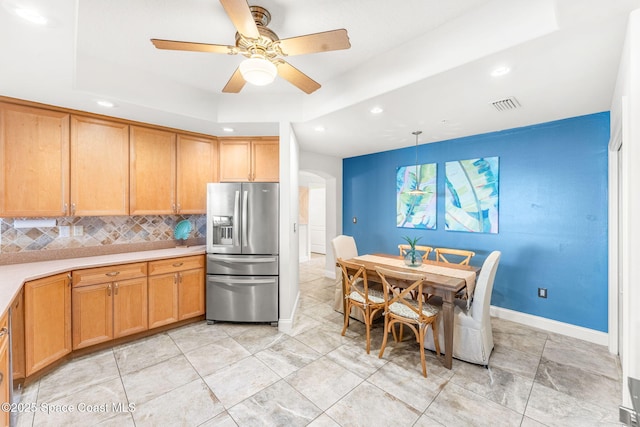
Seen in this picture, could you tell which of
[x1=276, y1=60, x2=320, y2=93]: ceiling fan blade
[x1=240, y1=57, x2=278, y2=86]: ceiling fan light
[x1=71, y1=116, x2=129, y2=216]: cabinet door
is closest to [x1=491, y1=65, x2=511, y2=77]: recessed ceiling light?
[x1=276, y1=60, x2=320, y2=93]: ceiling fan blade

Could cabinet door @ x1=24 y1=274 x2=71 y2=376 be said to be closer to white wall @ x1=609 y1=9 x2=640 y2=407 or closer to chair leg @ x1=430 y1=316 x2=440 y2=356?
chair leg @ x1=430 y1=316 x2=440 y2=356

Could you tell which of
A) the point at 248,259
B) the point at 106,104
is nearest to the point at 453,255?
the point at 248,259

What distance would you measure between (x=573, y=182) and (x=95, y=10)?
4602 mm

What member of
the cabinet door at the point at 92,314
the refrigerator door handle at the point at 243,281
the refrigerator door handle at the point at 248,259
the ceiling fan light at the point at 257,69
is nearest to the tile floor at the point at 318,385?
the cabinet door at the point at 92,314

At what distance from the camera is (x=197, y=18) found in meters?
1.82

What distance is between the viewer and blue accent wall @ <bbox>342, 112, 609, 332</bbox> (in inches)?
111

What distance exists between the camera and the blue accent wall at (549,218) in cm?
281

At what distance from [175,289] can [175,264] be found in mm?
289

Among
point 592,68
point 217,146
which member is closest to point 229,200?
point 217,146

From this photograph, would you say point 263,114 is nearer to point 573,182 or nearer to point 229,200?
point 229,200

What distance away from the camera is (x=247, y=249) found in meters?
3.13

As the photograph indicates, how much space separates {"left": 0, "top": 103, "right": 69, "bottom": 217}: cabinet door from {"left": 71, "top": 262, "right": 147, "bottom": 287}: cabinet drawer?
25.8 inches

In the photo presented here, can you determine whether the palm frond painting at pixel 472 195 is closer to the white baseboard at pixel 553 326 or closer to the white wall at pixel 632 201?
the white baseboard at pixel 553 326

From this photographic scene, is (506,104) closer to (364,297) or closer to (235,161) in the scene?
(364,297)
